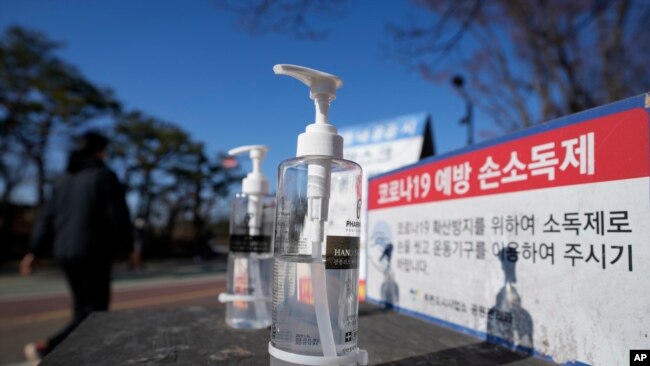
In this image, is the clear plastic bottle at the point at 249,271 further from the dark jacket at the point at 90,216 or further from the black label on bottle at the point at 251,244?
the dark jacket at the point at 90,216

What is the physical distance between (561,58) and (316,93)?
21.1 feet

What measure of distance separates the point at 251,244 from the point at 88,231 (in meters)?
1.41

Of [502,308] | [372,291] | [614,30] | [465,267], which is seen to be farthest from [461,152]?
[614,30]

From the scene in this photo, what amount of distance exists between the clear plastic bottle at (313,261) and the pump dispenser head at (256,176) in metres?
0.42

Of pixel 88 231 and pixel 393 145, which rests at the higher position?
pixel 393 145

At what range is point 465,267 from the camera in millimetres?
1178

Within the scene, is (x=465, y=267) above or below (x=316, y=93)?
below

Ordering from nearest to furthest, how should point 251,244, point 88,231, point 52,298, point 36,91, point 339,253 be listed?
point 339,253 → point 251,244 → point 88,231 → point 52,298 → point 36,91

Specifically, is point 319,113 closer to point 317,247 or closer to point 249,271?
point 317,247

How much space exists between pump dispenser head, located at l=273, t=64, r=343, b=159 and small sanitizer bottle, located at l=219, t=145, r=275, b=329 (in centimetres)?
50

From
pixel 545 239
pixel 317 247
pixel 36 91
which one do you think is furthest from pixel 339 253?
pixel 36 91

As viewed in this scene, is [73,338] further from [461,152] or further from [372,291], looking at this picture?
[461,152]

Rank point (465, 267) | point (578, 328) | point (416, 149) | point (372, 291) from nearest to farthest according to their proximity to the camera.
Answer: point (578, 328), point (465, 267), point (372, 291), point (416, 149)

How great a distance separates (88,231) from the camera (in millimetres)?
2170
